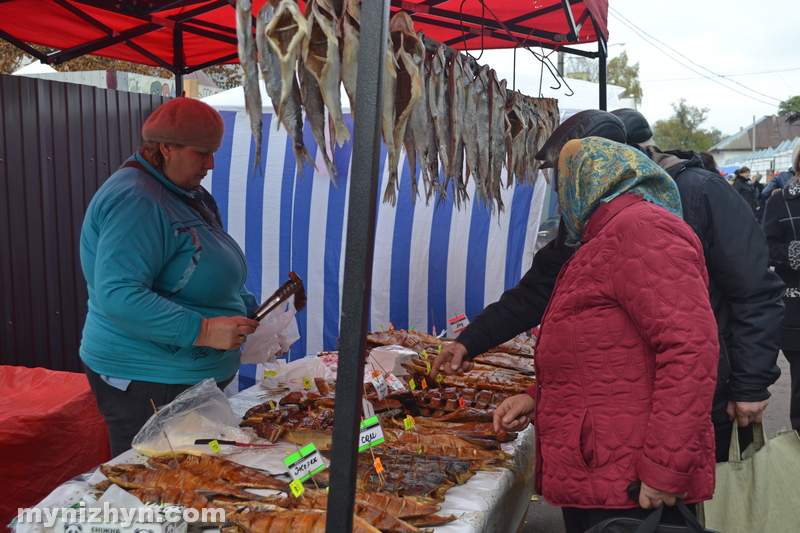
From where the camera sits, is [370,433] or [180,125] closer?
[370,433]

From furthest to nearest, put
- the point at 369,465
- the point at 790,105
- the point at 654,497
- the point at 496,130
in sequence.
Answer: the point at 790,105 < the point at 496,130 < the point at 369,465 < the point at 654,497

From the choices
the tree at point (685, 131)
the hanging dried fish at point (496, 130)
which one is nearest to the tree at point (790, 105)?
the tree at point (685, 131)

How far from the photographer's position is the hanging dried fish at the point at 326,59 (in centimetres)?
163

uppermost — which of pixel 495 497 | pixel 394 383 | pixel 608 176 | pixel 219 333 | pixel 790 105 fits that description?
pixel 790 105

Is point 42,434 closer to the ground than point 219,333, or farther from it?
closer to the ground

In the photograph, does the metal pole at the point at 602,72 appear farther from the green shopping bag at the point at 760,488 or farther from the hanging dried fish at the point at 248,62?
the hanging dried fish at the point at 248,62

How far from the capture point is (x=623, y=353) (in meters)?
1.79

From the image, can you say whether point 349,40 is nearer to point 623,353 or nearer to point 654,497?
point 623,353

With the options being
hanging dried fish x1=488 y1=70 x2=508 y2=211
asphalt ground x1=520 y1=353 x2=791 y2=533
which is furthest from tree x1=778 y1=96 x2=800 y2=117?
hanging dried fish x1=488 y1=70 x2=508 y2=211

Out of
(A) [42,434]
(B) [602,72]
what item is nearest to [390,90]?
(A) [42,434]

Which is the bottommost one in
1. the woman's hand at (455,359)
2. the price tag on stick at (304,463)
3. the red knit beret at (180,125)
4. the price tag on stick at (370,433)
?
the price tag on stick at (304,463)

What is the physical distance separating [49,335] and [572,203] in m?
4.09

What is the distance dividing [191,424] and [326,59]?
4.97 feet

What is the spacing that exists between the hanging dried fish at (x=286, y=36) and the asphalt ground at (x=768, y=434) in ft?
8.01
